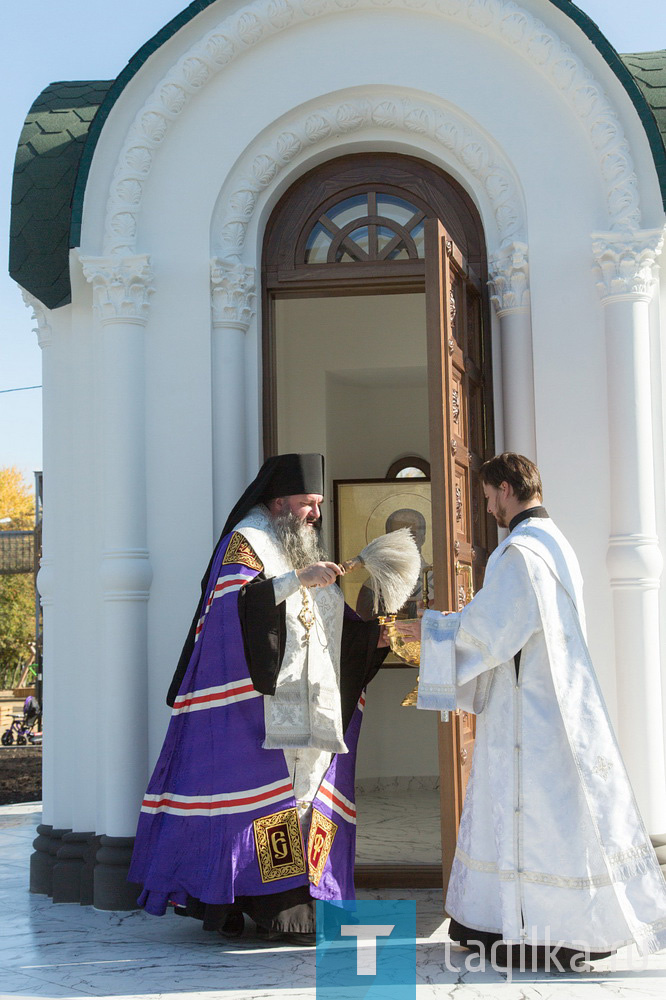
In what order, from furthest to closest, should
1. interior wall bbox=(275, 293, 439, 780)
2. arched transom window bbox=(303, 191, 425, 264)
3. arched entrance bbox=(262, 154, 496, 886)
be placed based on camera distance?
1. interior wall bbox=(275, 293, 439, 780)
2. arched transom window bbox=(303, 191, 425, 264)
3. arched entrance bbox=(262, 154, 496, 886)

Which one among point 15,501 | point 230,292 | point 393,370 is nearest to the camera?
point 230,292

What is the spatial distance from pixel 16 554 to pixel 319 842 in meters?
27.4

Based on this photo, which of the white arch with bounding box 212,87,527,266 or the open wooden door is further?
the white arch with bounding box 212,87,527,266

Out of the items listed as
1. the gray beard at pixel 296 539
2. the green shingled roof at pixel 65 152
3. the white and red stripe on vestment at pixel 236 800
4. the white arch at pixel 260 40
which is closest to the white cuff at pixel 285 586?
the gray beard at pixel 296 539

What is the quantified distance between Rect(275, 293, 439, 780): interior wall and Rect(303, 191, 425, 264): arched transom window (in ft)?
8.89

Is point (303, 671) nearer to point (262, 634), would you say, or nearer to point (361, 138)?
point (262, 634)

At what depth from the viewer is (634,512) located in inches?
243

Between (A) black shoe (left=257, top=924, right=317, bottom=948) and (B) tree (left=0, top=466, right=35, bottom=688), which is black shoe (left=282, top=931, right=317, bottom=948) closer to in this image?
(A) black shoe (left=257, top=924, right=317, bottom=948)

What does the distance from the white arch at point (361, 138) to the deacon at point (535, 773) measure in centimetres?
214

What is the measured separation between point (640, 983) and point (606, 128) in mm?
4203

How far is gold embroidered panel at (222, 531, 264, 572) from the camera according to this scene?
5.60 m

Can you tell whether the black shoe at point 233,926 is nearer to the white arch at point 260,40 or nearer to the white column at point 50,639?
the white column at point 50,639

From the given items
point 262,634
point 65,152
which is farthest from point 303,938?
point 65,152

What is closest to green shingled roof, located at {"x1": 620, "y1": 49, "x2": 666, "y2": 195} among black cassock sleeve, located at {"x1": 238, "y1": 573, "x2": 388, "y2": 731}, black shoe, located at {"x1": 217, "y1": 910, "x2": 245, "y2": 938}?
black cassock sleeve, located at {"x1": 238, "y1": 573, "x2": 388, "y2": 731}
